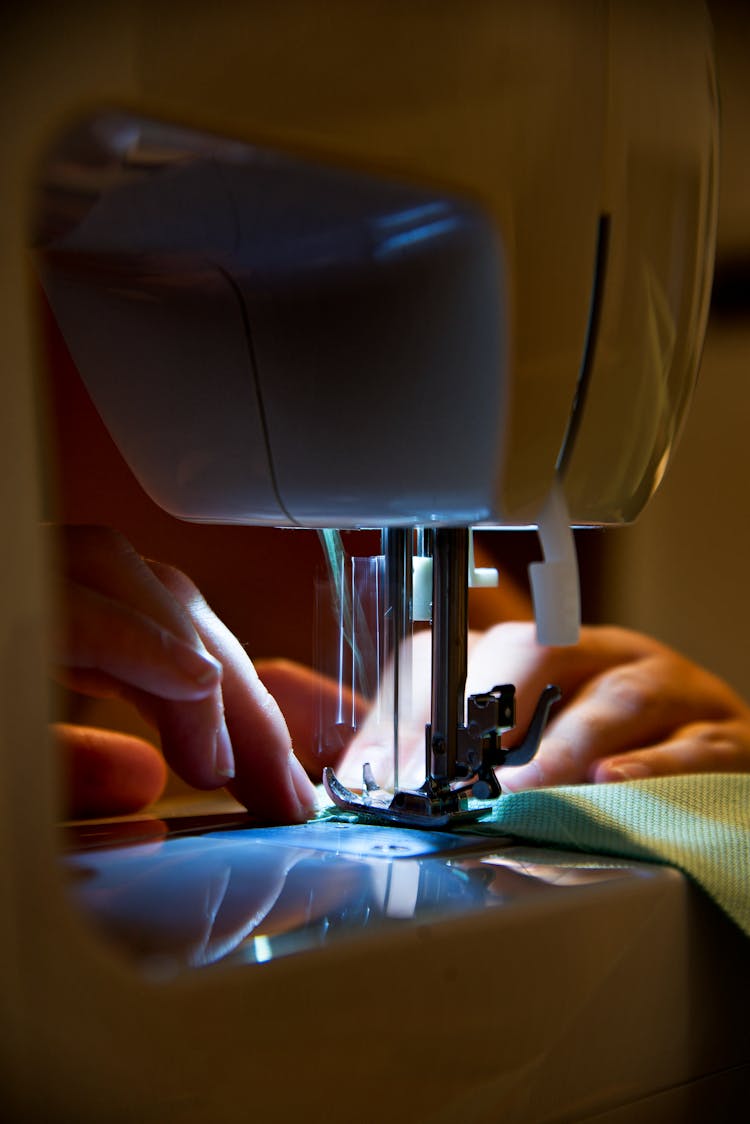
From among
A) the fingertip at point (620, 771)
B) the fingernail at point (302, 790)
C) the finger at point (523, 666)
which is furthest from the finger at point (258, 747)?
the finger at point (523, 666)

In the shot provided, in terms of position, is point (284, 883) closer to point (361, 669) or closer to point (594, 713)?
point (361, 669)

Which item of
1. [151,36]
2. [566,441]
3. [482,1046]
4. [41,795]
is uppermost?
[151,36]

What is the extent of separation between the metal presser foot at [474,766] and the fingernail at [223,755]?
9cm

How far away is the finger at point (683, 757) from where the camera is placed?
2.85 feet

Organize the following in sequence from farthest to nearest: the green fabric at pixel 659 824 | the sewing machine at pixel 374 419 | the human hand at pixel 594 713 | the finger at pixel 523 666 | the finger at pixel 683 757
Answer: the finger at pixel 523 666
the finger at pixel 683 757
the human hand at pixel 594 713
the green fabric at pixel 659 824
the sewing machine at pixel 374 419

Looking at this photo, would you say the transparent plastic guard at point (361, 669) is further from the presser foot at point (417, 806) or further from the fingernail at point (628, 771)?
the fingernail at point (628, 771)

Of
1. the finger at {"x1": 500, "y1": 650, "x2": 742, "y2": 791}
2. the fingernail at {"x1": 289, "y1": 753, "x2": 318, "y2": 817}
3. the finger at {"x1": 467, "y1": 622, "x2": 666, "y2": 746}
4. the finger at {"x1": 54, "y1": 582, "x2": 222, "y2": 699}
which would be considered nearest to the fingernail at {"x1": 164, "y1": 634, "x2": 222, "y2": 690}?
the finger at {"x1": 54, "y1": 582, "x2": 222, "y2": 699}

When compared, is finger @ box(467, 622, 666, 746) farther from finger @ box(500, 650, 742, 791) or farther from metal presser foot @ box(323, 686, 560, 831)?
metal presser foot @ box(323, 686, 560, 831)

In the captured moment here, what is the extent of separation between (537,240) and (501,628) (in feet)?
2.27

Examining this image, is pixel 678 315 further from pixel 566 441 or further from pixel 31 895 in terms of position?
pixel 31 895

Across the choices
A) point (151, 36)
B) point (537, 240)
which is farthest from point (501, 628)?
point (151, 36)

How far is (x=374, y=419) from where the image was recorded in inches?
21.3

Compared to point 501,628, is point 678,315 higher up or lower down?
higher up

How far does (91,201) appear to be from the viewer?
18.3 inches
